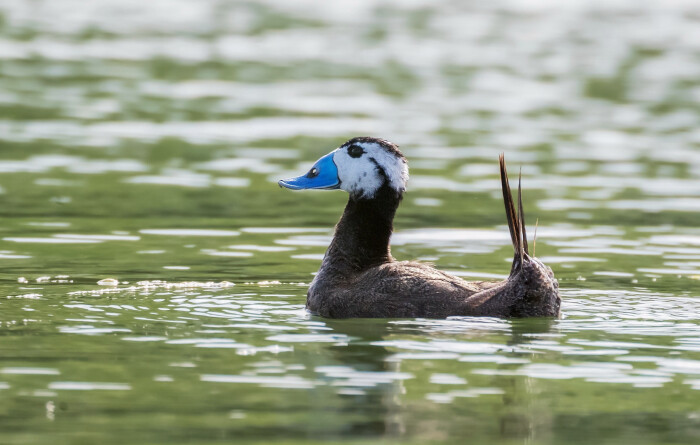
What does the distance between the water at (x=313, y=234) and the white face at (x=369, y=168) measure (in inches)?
46.7

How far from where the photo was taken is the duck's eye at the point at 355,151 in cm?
1189

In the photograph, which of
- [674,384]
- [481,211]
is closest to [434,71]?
[481,211]

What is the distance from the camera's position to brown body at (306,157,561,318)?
35.1ft

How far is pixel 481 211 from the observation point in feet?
58.4

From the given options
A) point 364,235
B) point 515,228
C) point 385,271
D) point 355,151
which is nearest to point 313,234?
point 364,235

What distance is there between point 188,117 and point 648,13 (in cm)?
2791

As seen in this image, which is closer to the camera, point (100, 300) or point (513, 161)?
point (100, 300)

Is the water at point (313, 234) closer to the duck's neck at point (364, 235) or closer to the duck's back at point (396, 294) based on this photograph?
the duck's back at point (396, 294)

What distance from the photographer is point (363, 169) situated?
1188cm

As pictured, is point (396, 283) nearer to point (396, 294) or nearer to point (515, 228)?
point (396, 294)

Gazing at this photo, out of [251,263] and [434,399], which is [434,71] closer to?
[251,263]

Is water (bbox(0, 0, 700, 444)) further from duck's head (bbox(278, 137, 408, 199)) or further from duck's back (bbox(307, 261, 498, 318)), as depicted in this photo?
duck's head (bbox(278, 137, 408, 199))

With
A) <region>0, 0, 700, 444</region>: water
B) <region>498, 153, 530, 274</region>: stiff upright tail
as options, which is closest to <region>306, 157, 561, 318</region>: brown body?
<region>498, 153, 530, 274</region>: stiff upright tail

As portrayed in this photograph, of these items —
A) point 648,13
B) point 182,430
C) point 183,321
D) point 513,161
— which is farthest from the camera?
point 648,13
